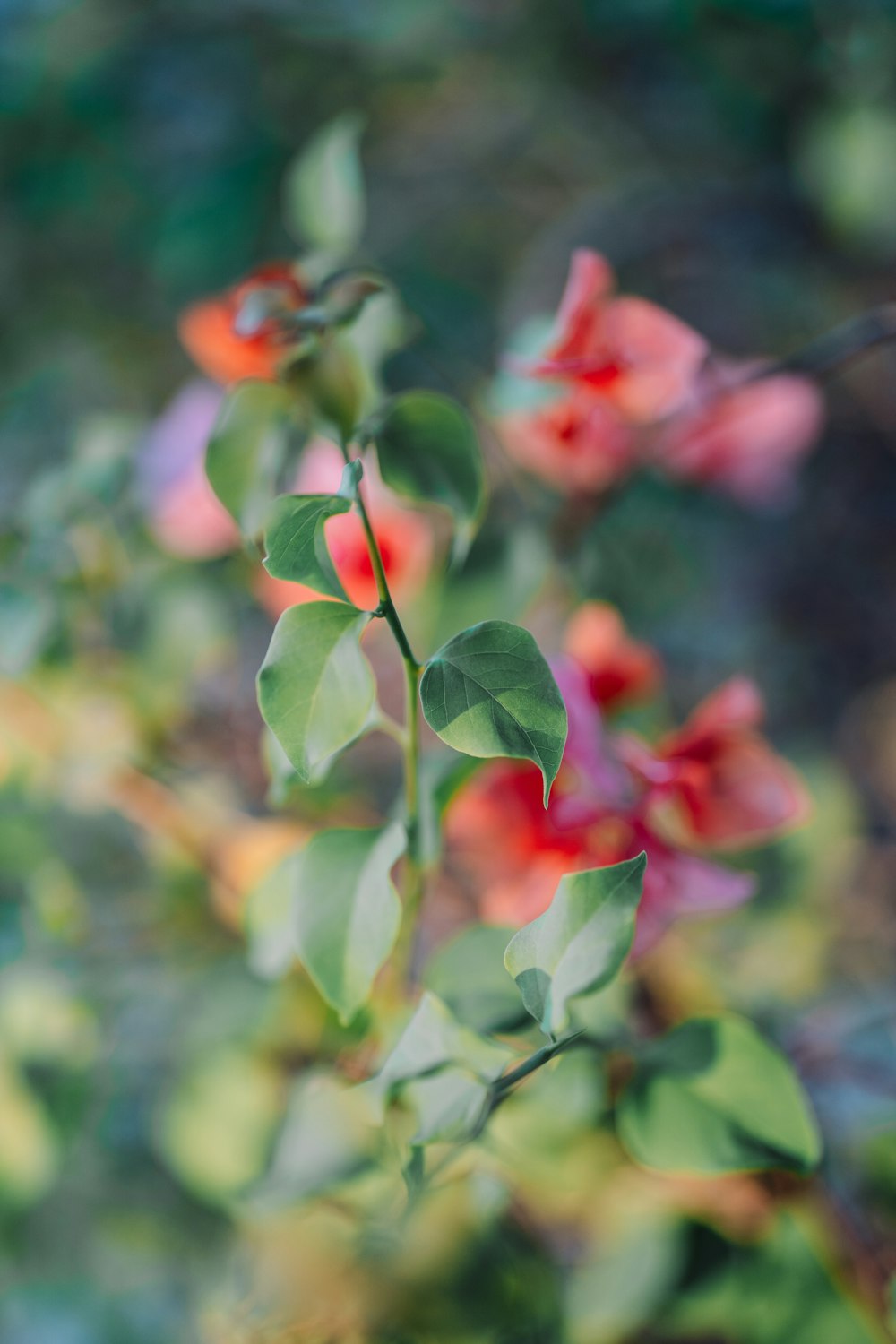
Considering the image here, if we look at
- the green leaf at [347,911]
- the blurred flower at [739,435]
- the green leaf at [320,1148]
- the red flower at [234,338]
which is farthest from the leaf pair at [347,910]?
the blurred flower at [739,435]

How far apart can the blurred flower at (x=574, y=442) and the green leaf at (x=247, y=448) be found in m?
0.16

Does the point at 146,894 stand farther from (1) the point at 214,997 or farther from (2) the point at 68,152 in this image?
(2) the point at 68,152

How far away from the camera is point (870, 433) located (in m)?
1.22

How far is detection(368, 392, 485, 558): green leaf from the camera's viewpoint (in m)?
0.34

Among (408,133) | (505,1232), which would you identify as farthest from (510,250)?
(505,1232)

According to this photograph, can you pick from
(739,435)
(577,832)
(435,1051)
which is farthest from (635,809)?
(739,435)

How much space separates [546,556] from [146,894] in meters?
0.33

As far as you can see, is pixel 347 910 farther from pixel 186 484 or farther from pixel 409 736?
pixel 186 484

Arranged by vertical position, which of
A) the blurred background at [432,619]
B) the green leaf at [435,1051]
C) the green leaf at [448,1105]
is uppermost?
the green leaf at [435,1051]

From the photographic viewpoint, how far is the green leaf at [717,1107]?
13.4 inches

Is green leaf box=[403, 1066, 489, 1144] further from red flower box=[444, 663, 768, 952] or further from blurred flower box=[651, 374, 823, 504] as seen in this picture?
blurred flower box=[651, 374, 823, 504]

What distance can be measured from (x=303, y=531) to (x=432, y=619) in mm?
217

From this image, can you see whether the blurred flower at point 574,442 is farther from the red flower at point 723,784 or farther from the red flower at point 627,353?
the red flower at point 723,784

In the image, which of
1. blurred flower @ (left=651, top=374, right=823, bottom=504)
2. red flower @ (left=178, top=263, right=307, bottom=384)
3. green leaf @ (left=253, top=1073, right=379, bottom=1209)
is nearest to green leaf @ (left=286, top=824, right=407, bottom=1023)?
green leaf @ (left=253, top=1073, right=379, bottom=1209)
